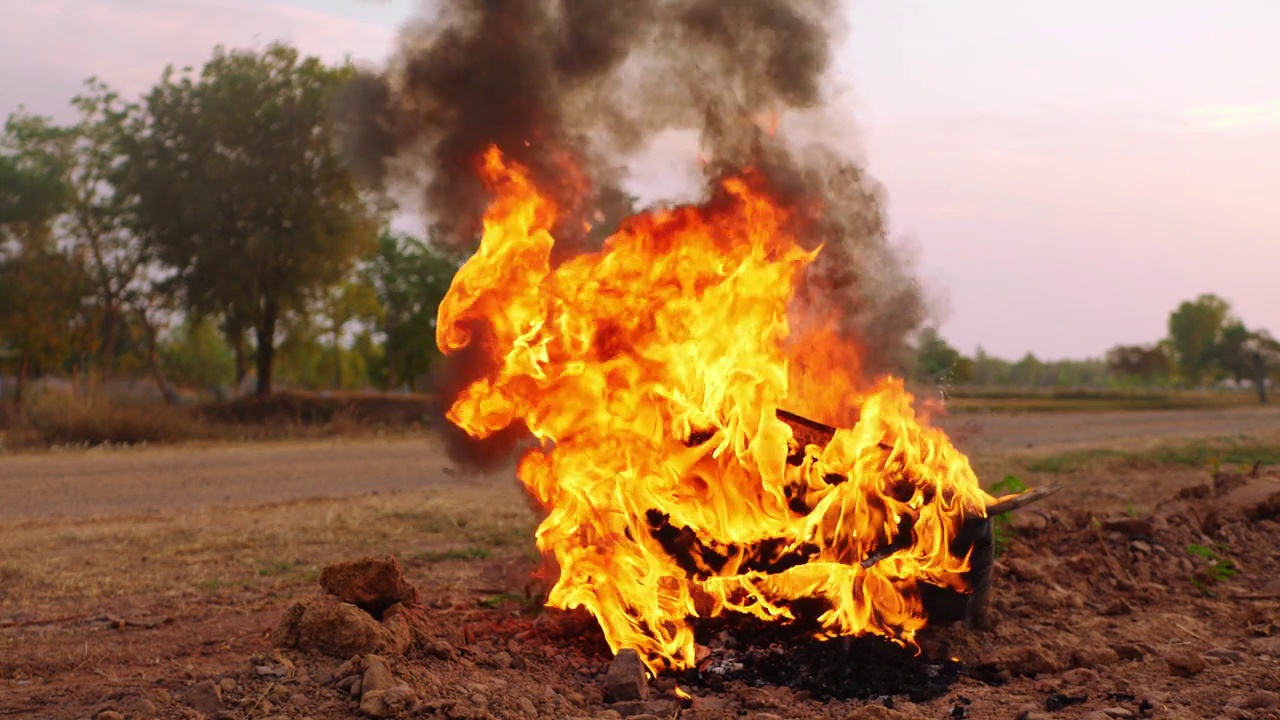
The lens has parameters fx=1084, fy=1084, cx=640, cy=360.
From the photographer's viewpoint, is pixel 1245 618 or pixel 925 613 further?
pixel 1245 618

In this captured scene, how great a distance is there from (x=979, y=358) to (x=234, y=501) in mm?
101657

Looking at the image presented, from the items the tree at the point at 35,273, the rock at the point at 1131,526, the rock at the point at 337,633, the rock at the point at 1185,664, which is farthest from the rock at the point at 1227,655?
the tree at the point at 35,273

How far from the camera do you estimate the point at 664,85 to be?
7625 millimetres

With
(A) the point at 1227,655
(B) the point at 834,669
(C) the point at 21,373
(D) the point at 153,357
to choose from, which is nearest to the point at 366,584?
(B) the point at 834,669

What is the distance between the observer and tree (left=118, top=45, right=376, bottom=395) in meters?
28.3

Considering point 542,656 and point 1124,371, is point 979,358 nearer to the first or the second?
point 1124,371

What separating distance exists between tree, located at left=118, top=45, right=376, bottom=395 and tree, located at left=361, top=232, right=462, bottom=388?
14.5m

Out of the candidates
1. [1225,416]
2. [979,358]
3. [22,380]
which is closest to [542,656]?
[22,380]

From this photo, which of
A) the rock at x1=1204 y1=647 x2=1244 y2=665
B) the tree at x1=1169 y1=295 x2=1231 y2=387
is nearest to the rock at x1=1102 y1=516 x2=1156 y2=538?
the rock at x1=1204 y1=647 x2=1244 y2=665

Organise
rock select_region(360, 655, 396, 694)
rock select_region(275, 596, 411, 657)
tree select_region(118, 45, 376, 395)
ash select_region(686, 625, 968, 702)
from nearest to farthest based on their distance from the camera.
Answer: rock select_region(360, 655, 396, 694)
rock select_region(275, 596, 411, 657)
ash select_region(686, 625, 968, 702)
tree select_region(118, 45, 376, 395)

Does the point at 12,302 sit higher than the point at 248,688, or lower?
higher

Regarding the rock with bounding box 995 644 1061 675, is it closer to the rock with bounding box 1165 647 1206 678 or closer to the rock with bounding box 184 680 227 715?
the rock with bounding box 1165 647 1206 678

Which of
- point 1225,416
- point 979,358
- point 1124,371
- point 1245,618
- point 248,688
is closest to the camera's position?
point 248,688

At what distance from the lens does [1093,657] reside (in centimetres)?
608
